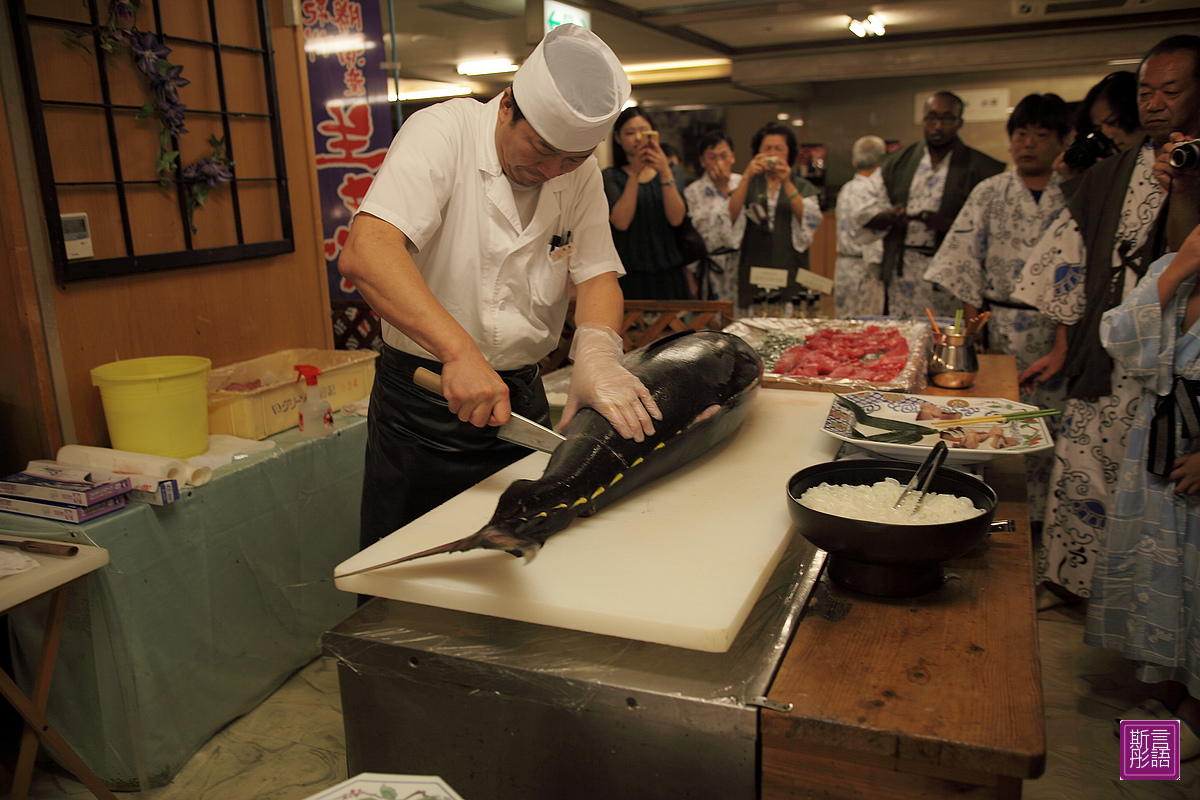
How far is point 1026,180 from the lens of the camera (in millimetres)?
3881

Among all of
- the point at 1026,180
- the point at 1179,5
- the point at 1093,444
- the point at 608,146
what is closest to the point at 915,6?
the point at 1179,5

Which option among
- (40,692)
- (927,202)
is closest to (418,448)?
(40,692)

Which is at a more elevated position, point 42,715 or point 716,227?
point 716,227

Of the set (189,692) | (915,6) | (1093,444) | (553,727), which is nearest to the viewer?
(553,727)

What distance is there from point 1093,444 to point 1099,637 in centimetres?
72

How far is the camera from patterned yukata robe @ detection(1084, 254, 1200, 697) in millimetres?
2141

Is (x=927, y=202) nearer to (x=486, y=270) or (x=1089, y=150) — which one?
(x=1089, y=150)

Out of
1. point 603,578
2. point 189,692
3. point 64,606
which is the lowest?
point 189,692

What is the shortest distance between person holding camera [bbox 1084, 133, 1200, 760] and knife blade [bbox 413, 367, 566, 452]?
1651 mm

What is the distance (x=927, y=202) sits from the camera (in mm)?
4902

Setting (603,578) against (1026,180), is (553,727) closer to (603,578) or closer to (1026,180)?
(603,578)

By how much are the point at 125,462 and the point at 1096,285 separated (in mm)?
3158

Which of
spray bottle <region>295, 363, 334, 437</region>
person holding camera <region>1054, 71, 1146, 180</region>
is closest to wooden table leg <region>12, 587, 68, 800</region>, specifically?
spray bottle <region>295, 363, 334, 437</region>

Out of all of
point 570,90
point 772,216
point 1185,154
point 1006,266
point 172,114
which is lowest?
point 1006,266
